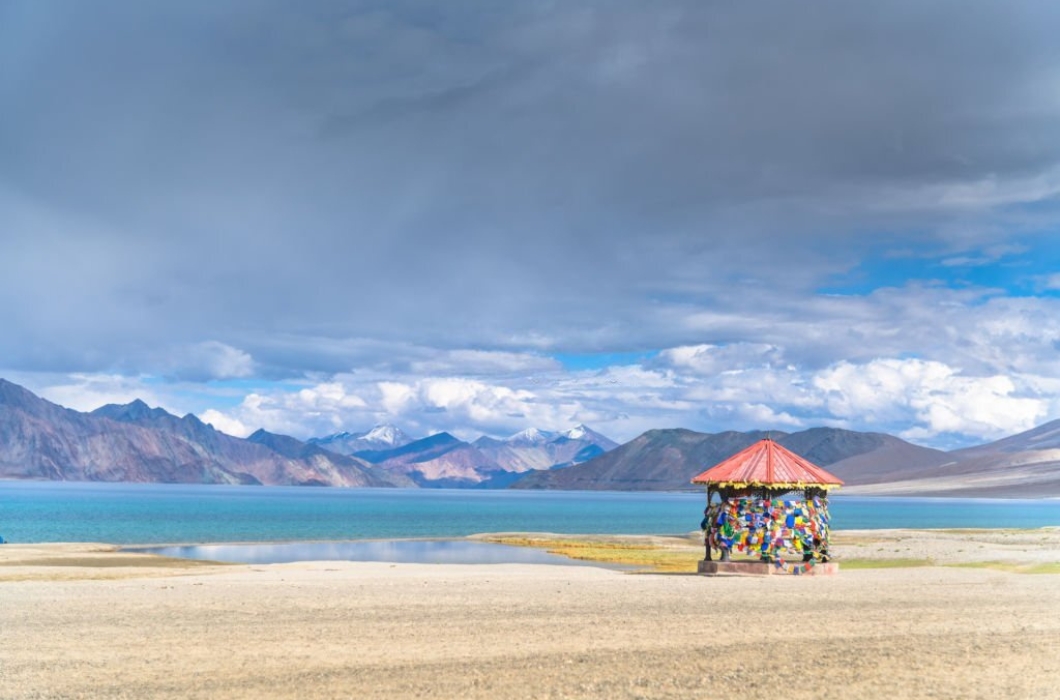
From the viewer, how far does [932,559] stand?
143 ft

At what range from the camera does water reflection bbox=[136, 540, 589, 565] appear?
2076 inches

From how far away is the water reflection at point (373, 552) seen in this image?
2076 inches

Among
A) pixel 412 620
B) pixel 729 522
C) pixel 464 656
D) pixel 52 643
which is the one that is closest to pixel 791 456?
pixel 729 522

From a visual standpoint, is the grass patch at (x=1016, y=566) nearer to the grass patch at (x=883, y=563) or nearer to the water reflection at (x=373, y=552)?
the grass patch at (x=883, y=563)

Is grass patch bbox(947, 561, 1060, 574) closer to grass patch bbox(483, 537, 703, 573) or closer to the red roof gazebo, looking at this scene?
the red roof gazebo

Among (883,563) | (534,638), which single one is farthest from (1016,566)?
(534,638)

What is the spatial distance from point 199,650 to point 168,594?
10.3 metres

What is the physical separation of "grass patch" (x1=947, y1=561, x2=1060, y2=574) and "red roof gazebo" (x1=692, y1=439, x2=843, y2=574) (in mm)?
6659

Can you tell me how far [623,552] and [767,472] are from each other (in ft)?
82.4

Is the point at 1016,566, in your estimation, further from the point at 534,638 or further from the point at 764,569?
the point at 534,638

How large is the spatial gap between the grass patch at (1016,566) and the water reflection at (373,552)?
60.9 feet

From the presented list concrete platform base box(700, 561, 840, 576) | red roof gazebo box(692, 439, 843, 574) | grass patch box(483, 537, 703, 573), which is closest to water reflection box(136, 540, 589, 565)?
grass patch box(483, 537, 703, 573)

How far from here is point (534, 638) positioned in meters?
18.0

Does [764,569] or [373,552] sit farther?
[373,552]
